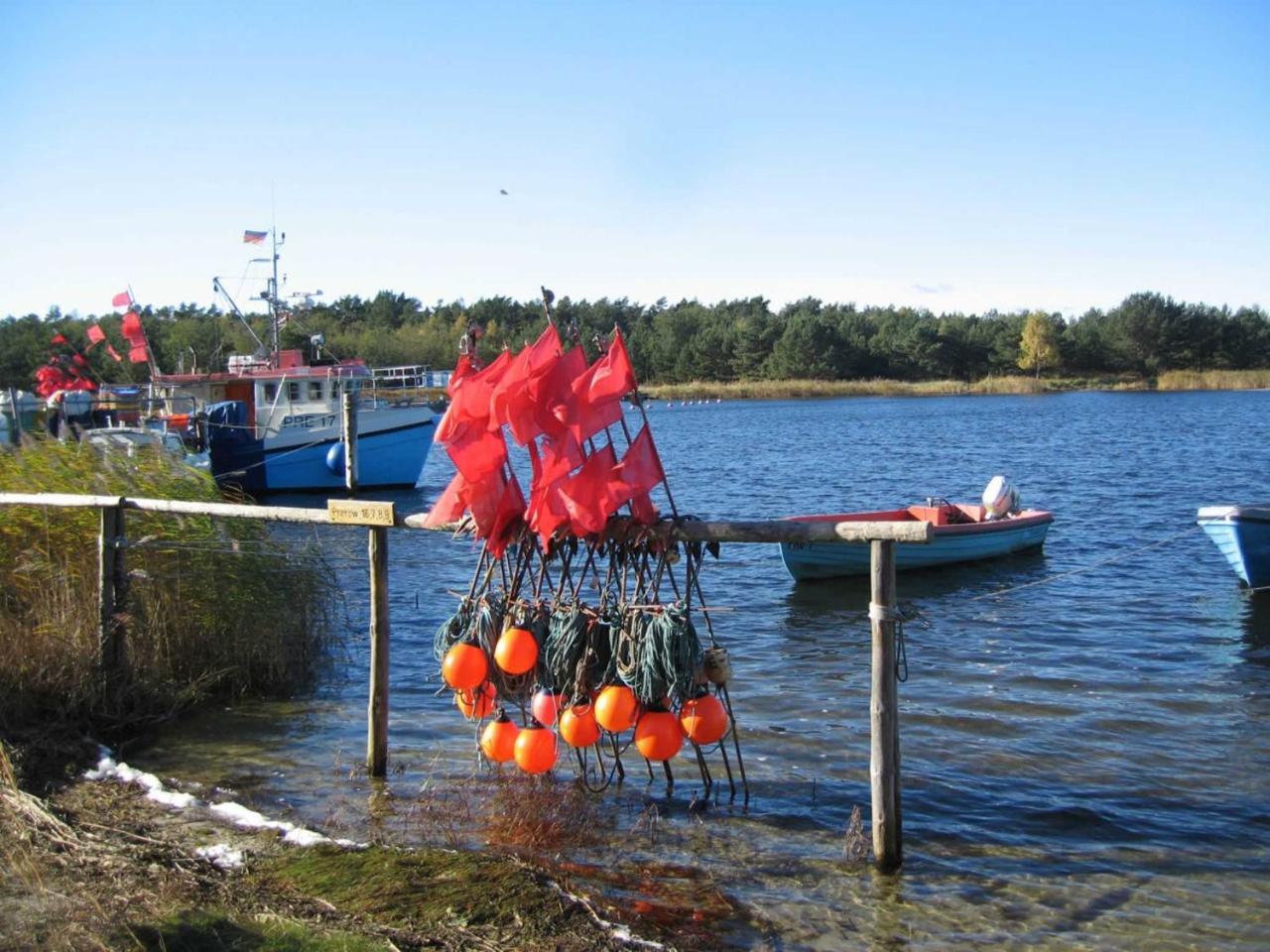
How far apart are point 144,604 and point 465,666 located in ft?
10.7

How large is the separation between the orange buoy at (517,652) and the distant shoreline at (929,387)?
91.3 m

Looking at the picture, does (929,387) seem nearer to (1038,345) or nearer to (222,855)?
(1038,345)

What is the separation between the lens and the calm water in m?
6.17

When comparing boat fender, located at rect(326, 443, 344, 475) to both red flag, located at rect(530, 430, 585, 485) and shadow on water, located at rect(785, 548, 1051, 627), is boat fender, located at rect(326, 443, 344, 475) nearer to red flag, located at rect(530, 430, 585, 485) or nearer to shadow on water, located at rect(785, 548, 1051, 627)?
shadow on water, located at rect(785, 548, 1051, 627)

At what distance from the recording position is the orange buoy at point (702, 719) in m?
6.24

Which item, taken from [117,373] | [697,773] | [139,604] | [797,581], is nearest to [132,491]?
[139,604]

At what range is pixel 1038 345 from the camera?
98.5 metres

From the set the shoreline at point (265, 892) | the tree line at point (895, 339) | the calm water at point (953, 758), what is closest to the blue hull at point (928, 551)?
the calm water at point (953, 758)

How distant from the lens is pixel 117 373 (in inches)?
2904

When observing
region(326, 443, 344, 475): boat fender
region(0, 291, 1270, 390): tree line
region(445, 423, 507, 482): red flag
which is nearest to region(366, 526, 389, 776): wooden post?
region(445, 423, 507, 482): red flag

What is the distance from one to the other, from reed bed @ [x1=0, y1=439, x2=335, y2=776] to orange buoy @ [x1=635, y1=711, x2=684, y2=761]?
12.7 ft

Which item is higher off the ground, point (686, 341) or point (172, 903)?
point (686, 341)

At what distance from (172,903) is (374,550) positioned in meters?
2.66

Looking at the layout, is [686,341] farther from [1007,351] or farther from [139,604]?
[139,604]
